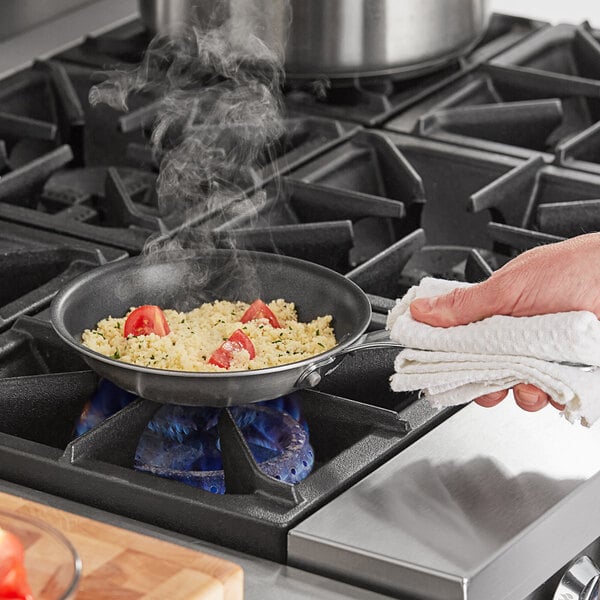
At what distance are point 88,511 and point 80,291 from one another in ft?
0.77

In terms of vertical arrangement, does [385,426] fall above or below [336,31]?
below

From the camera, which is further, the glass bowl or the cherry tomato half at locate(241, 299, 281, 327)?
the cherry tomato half at locate(241, 299, 281, 327)

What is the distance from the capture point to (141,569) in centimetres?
91

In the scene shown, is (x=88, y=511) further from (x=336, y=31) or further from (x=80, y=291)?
(x=336, y=31)

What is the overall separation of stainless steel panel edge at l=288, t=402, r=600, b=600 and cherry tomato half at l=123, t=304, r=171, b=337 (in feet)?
0.80

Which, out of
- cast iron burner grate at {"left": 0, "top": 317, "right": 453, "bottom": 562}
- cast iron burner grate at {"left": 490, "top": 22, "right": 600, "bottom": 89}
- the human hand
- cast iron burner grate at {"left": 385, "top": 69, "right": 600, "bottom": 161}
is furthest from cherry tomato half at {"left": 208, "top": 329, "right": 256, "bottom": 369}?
cast iron burner grate at {"left": 490, "top": 22, "right": 600, "bottom": 89}

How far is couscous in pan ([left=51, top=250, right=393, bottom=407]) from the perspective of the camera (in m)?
1.08

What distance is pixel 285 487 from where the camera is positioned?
1033mm

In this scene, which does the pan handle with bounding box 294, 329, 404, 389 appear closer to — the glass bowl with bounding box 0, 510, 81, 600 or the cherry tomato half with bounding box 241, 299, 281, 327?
the cherry tomato half with bounding box 241, 299, 281, 327

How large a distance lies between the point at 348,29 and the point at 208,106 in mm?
241

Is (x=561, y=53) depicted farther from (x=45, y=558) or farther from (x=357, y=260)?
(x=45, y=558)

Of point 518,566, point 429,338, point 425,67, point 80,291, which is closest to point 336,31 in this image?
point 425,67

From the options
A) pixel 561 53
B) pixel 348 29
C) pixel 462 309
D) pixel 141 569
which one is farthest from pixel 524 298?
pixel 561 53

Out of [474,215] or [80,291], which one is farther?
[474,215]
